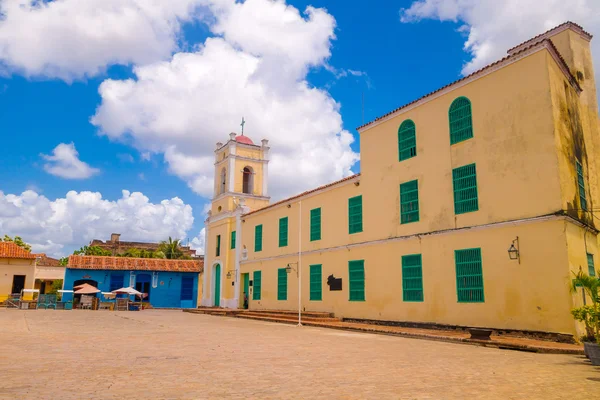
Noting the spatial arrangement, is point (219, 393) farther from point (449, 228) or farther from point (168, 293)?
point (168, 293)

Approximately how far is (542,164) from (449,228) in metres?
3.43

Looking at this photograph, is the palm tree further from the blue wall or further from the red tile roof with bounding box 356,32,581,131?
the red tile roof with bounding box 356,32,581,131

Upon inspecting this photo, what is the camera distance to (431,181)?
15.9m

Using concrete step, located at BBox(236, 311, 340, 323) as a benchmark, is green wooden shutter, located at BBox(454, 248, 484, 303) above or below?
above

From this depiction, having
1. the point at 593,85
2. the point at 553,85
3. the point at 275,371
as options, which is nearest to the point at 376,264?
the point at 553,85

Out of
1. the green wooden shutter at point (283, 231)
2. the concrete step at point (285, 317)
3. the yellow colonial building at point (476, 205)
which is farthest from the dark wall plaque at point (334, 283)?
the green wooden shutter at point (283, 231)

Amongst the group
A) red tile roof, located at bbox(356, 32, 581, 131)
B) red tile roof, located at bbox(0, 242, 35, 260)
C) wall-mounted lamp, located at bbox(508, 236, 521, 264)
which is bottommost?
wall-mounted lamp, located at bbox(508, 236, 521, 264)

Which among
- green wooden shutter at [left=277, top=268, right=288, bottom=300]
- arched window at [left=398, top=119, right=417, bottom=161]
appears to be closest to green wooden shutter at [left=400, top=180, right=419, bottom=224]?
arched window at [left=398, top=119, right=417, bottom=161]

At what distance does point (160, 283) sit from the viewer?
3728 cm

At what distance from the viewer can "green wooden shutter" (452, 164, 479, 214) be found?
14516mm

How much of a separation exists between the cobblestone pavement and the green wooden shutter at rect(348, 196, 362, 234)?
27.9 ft

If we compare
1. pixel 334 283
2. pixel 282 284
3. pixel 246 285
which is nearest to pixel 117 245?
pixel 246 285

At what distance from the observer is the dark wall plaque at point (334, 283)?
19.8 meters

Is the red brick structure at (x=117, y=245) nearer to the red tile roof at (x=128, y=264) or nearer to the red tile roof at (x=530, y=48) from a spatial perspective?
the red tile roof at (x=128, y=264)
